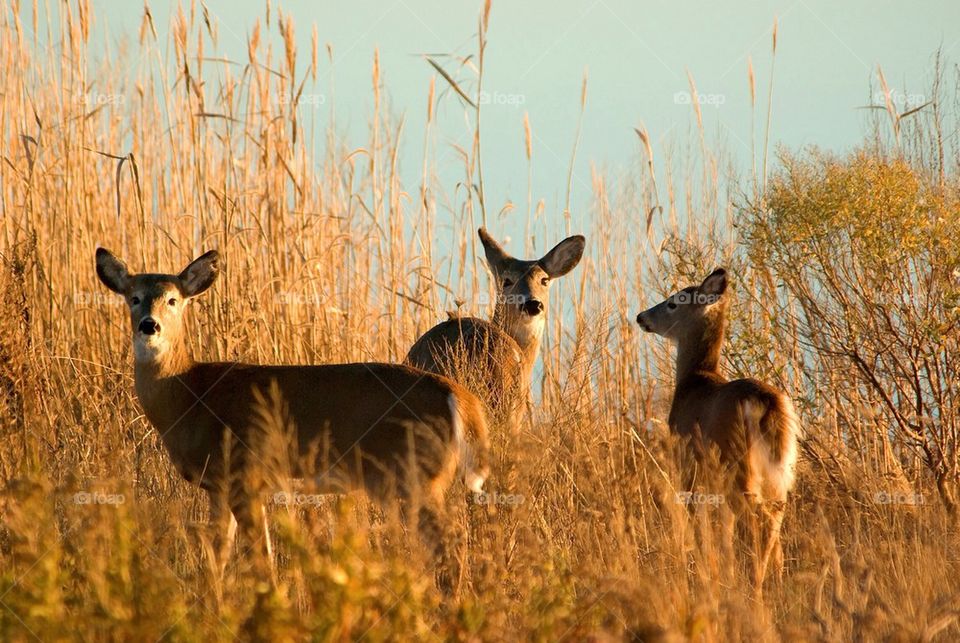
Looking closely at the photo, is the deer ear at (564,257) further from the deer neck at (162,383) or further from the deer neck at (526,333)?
the deer neck at (162,383)

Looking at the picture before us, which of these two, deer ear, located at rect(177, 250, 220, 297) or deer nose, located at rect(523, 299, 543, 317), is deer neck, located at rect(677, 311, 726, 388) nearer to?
deer nose, located at rect(523, 299, 543, 317)

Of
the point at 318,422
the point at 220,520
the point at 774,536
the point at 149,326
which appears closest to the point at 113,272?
the point at 149,326

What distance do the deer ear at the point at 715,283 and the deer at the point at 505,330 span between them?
1.09m

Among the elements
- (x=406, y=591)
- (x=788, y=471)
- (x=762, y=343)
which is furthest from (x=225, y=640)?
(x=762, y=343)

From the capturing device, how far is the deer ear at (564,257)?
7793mm

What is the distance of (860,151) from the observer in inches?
268

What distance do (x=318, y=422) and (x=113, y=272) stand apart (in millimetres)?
1539

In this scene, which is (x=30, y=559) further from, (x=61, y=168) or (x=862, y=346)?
(x=61, y=168)

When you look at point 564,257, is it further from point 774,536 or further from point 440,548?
point 440,548

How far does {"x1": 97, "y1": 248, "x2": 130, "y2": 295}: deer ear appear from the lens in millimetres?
6016

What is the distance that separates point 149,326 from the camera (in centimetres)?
560

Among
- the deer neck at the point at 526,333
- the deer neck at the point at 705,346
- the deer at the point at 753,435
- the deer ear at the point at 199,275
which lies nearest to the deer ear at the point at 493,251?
the deer neck at the point at 526,333

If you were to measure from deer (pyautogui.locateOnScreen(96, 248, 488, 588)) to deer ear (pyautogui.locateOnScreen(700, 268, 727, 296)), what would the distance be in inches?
79.4

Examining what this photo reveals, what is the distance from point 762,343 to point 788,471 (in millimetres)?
1472
